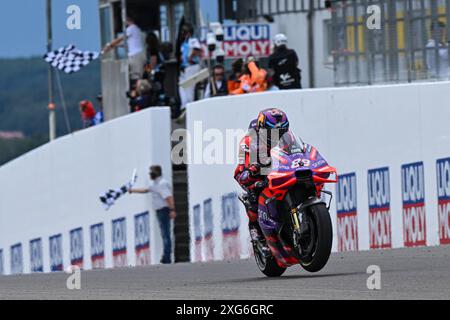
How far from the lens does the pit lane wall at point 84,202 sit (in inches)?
950

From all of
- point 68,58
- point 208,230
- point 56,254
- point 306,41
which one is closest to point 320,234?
point 208,230

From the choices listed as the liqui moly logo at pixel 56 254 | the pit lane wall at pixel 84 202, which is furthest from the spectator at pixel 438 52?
the liqui moly logo at pixel 56 254

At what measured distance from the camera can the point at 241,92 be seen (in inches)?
886

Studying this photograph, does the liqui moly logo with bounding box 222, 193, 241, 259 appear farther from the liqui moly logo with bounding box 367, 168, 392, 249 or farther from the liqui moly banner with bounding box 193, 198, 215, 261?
the liqui moly logo with bounding box 367, 168, 392, 249

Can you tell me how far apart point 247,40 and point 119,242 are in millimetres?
3764

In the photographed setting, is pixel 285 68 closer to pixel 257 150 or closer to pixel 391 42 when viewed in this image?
pixel 391 42

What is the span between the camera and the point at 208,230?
21953 mm

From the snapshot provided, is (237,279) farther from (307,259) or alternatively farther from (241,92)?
(241,92)

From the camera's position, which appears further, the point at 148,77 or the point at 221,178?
the point at 148,77

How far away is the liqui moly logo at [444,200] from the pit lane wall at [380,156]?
1 centimetres

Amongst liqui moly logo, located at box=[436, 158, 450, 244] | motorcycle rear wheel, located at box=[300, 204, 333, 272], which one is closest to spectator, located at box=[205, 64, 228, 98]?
liqui moly logo, located at box=[436, 158, 450, 244]

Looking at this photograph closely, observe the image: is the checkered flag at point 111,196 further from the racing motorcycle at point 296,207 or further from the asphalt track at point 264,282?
the racing motorcycle at point 296,207
